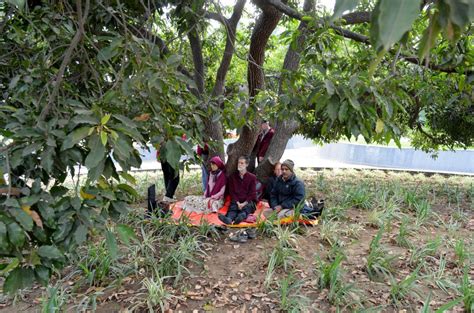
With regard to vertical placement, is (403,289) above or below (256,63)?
below

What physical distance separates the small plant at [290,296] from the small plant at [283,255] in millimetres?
171

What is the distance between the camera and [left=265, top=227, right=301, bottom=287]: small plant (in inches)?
132

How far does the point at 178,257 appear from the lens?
→ 354cm

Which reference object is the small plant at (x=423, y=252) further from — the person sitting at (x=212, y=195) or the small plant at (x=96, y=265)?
the small plant at (x=96, y=265)

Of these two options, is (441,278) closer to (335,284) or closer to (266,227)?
(335,284)

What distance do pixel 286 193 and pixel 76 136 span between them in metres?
3.85

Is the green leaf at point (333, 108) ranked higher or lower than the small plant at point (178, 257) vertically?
higher

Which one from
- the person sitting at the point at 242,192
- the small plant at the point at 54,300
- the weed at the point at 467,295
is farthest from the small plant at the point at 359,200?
A: the small plant at the point at 54,300

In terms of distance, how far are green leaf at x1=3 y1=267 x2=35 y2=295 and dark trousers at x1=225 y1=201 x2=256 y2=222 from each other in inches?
130

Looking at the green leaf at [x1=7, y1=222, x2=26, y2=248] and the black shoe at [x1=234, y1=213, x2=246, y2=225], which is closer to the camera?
the green leaf at [x1=7, y1=222, x2=26, y2=248]

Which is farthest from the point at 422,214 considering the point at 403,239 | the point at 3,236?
the point at 3,236

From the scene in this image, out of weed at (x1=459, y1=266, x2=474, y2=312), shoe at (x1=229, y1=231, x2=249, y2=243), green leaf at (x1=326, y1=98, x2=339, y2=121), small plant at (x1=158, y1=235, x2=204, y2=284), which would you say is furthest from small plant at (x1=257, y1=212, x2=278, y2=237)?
green leaf at (x1=326, y1=98, x2=339, y2=121)

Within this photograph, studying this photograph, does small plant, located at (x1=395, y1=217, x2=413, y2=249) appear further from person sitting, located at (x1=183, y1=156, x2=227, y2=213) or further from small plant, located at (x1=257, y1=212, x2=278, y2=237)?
person sitting, located at (x1=183, y1=156, x2=227, y2=213)

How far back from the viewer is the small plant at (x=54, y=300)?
8.92 ft
